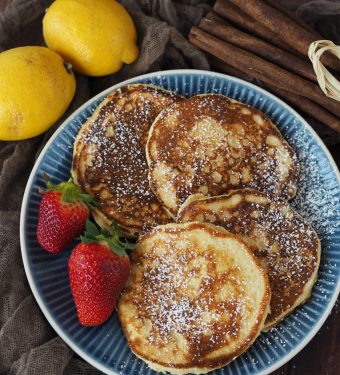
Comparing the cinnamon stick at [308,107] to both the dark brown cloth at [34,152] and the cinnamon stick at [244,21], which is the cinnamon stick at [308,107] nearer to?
the cinnamon stick at [244,21]

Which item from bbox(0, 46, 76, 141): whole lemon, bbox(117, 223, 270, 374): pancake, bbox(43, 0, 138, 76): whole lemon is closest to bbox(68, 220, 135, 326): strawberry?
bbox(117, 223, 270, 374): pancake

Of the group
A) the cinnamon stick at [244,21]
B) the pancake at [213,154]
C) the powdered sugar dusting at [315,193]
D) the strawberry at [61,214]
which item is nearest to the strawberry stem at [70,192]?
the strawberry at [61,214]

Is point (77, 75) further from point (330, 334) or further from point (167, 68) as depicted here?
point (330, 334)

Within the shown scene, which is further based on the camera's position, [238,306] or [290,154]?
[290,154]

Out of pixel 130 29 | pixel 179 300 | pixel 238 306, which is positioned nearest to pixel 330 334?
pixel 238 306

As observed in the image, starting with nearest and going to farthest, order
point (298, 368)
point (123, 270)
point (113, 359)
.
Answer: point (123, 270) < point (113, 359) < point (298, 368)
